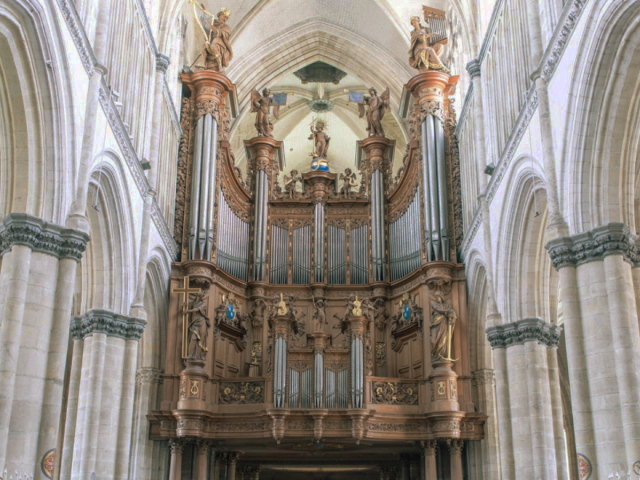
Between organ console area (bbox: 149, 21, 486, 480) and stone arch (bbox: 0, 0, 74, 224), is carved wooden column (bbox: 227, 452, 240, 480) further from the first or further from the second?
stone arch (bbox: 0, 0, 74, 224)

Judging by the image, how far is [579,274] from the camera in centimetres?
1288

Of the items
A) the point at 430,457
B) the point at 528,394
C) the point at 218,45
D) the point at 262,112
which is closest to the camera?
the point at 528,394

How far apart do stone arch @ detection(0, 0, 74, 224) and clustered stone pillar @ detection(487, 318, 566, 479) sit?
10021 mm

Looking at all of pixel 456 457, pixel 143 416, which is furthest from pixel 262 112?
pixel 456 457

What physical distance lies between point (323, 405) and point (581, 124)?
401 inches

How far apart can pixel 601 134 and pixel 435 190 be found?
10121mm

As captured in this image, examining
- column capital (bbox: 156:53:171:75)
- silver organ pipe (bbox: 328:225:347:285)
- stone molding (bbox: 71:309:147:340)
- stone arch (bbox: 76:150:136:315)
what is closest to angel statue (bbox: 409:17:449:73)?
silver organ pipe (bbox: 328:225:347:285)

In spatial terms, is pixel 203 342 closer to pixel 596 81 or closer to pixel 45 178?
pixel 45 178

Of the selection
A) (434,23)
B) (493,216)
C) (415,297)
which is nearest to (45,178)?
(493,216)

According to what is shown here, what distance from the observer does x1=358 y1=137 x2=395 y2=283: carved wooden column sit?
24828mm

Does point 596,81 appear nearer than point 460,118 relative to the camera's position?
Yes

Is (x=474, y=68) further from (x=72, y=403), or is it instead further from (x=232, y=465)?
(x=232, y=465)

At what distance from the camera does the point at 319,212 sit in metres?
25.9

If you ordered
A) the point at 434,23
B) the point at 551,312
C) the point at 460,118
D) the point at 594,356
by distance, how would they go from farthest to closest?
1. the point at 434,23
2. the point at 460,118
3. the point at 551,312
4. the point at 594,356
